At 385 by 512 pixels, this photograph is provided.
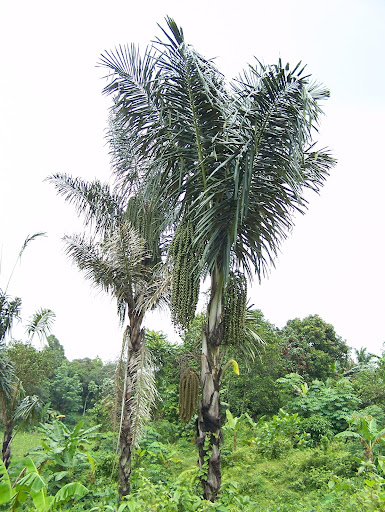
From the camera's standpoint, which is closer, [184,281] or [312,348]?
[184,281]

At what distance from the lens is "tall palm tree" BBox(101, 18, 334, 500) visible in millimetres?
4203

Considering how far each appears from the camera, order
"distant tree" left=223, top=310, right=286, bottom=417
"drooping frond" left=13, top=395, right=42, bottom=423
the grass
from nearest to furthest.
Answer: the grass < "drooping frond" left=13, top=395, right=42, bottom=423 < "distant tree" left=223, top=310, right=286, bottom=417

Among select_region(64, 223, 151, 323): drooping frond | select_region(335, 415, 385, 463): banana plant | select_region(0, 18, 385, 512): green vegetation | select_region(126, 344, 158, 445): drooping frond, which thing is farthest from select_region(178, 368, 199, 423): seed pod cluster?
select_region(335, 415, 385, 463): banana plant

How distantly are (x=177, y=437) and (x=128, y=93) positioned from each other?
1056cm

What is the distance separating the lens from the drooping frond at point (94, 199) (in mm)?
7664

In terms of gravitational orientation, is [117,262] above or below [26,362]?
above

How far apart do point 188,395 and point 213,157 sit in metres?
A: 3.02

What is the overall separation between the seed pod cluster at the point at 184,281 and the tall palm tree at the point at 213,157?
1cm

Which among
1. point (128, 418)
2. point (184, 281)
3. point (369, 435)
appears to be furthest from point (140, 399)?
point (369, 435)

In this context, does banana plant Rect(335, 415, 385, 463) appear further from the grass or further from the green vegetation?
the grass

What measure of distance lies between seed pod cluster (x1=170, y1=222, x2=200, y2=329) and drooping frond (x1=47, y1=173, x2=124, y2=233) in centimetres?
342

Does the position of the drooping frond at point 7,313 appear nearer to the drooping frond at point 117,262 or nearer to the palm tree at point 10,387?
the palm tree at point 10,387

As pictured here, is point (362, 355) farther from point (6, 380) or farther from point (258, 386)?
point (6, 380)

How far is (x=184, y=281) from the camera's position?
4344 millimetres
